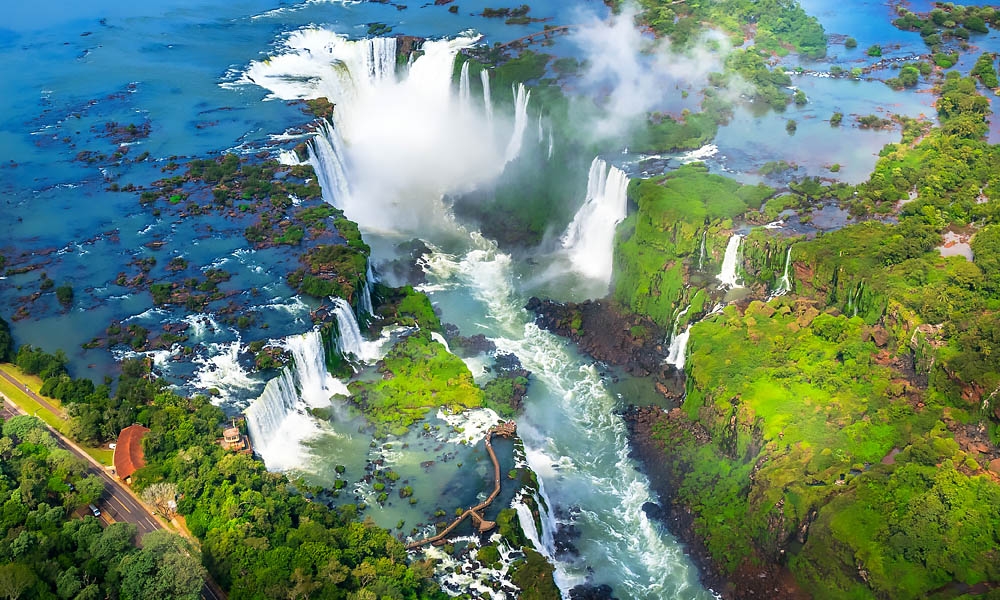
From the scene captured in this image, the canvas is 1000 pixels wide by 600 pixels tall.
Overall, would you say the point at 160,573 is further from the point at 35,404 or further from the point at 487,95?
the point at 487,95

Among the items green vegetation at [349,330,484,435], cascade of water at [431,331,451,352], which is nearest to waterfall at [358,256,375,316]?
green vegetation at [349,330,484,435]

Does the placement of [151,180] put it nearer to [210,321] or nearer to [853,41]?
[210,321]

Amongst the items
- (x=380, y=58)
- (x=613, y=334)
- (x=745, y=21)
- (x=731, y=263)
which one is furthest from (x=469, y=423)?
(x=745, y=21)

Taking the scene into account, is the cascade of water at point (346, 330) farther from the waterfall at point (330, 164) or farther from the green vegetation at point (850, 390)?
the green vegetation at point (850, 390)

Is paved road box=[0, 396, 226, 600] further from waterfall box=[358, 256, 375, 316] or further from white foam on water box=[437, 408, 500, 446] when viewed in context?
waterfall box=[358, 256, 375, 316]

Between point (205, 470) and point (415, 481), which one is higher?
point (205, 470)

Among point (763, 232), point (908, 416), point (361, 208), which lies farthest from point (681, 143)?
point (908, 416)
